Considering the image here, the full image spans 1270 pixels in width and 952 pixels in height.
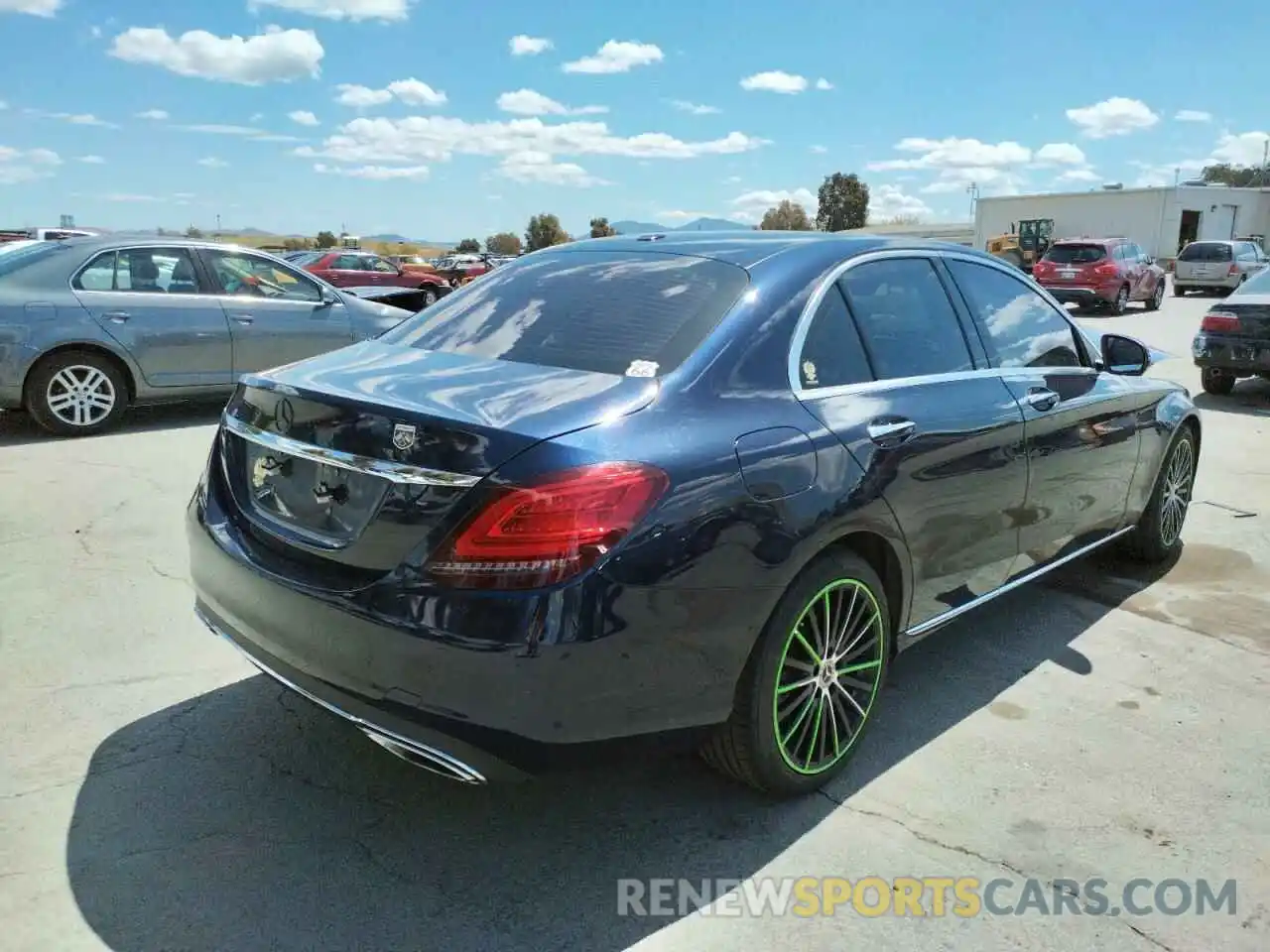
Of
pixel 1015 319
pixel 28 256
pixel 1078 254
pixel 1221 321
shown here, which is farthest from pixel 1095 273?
pixel 28 256

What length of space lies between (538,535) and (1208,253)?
32.4 m

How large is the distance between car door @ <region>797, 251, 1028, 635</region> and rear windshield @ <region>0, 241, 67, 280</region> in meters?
7.18

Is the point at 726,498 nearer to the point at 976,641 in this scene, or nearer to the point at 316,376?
the point at 316,376

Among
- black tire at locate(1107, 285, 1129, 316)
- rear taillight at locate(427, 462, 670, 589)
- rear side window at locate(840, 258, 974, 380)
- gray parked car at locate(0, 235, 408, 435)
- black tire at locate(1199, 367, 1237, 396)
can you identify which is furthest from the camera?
black tire at locate(1107, 285, 1129, 316)

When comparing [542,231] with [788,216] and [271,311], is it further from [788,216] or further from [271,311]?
[271,311]

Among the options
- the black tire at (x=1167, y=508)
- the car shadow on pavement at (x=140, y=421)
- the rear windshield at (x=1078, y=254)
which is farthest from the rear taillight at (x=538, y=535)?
the rear windshield at (x=1078, y=254)

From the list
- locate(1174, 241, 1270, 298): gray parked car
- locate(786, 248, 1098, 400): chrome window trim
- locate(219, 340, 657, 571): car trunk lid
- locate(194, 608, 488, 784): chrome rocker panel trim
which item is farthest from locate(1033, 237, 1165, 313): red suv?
locate(194, 608, 488, 784): chrome rocker panel trim

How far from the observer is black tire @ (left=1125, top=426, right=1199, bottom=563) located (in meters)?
5.00

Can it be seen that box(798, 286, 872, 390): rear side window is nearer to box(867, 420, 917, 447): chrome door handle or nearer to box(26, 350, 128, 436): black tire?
box(867, 420, 917, 447): chrome door handle

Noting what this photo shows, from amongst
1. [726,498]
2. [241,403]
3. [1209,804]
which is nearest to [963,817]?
[1209,804]

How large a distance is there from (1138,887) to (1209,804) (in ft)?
1.91

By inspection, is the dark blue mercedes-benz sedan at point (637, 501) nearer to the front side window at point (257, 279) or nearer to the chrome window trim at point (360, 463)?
the chrome window trim at point (360, 463)

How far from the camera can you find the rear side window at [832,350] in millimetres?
2967

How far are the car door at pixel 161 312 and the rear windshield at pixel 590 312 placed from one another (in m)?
5.45
